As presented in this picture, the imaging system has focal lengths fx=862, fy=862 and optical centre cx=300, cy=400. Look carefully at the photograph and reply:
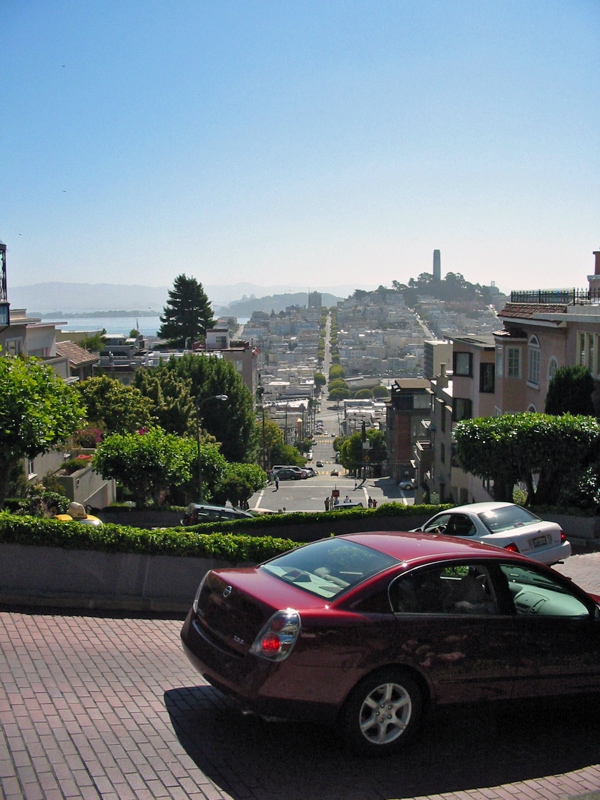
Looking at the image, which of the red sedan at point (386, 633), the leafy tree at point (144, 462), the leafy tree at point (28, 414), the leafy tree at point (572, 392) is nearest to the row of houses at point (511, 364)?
the leafy tree at point (572, 392)

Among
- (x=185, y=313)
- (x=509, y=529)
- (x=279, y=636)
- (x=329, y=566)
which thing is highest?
(x=185, y=313)

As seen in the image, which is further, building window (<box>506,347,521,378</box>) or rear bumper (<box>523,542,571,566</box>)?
building window (<box>506,347,521,378</box>)

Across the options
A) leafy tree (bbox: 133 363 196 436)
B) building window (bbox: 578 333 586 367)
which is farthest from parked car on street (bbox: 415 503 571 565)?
leafy tree (bbox: 133 363 196 436)

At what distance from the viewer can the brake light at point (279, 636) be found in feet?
17.4

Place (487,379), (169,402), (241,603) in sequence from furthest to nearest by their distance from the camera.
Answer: (169,402)
(487,379)
(241,603)

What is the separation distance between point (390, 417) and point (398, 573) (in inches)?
3263

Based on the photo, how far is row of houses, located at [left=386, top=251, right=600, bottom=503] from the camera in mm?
25567

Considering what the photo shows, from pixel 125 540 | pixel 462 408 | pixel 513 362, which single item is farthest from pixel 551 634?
pixel 462 408

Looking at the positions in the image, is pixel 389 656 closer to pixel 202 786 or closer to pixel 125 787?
pixel 202 786

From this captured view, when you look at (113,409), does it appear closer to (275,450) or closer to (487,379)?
(487,379)

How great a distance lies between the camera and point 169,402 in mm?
49625

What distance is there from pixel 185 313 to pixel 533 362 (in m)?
83.8

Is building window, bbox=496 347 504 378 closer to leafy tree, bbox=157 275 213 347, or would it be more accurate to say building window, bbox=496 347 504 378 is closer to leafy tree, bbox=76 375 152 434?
leafy tree, bbox=76 375 152 434

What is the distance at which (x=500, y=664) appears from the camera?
5852mm
